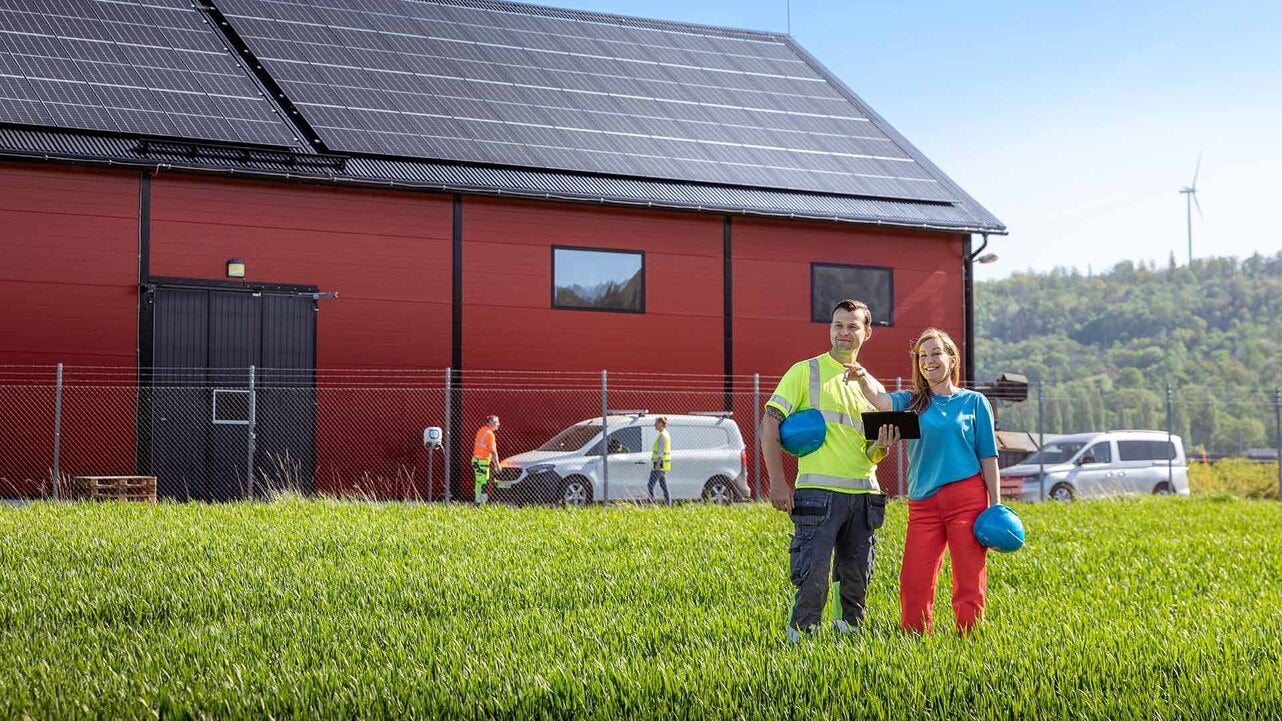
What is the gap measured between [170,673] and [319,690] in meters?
0.92

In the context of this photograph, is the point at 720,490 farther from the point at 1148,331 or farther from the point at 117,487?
the point at 1148,331

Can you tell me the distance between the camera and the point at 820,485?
23.2ft

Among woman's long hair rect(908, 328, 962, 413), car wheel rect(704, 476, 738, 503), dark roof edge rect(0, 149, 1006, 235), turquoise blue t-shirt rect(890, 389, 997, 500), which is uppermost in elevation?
dark roof edge rect(0, 149, 1006, 235)

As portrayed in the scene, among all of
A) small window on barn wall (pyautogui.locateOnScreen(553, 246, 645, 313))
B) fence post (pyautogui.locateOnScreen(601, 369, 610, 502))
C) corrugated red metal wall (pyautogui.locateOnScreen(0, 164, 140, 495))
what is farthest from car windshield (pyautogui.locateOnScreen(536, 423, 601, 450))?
corrugated red metal wall (pyautogui.locateOnScreen(0, 164, 140, 495))

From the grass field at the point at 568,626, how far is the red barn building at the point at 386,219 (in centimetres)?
481

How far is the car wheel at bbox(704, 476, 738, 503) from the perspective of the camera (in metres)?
20.1

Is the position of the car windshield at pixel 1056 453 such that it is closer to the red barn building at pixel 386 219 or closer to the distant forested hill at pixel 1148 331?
the red barn building at pixel 386 219

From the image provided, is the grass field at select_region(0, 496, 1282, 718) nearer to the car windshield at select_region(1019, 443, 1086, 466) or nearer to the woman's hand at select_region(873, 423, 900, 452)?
the woman's hand at select_region(873, 423, 900, 452)

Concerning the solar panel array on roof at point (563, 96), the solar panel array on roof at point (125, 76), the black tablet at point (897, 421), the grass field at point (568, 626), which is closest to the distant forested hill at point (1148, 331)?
the solar panel array on roof at point (563, 96)

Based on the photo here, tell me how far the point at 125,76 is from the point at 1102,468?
18655mm

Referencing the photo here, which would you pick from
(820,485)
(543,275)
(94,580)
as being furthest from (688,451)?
(820,485)

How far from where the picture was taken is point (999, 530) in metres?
6.81

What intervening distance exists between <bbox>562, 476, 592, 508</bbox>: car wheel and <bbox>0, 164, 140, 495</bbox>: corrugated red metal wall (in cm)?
587

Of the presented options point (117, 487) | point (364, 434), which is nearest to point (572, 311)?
point (364, 434)
